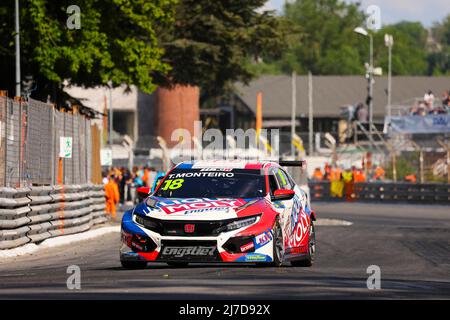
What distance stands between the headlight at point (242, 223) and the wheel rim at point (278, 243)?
356 mm

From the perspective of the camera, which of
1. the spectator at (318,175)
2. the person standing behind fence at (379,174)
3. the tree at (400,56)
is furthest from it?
the tree at (400,56)

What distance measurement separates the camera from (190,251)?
50.0 ft

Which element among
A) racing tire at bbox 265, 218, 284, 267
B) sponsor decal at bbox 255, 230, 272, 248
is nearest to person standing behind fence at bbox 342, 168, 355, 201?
racing tire at bbox 265, 218, 284, 267

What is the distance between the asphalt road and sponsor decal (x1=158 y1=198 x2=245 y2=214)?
0.74 meters

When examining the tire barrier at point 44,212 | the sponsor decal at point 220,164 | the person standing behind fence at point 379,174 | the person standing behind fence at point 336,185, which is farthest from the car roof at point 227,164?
the person standing behind fence at point 379,174

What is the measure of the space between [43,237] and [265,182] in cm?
766

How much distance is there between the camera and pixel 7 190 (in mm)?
20750

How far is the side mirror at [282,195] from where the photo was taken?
1625 centimetres

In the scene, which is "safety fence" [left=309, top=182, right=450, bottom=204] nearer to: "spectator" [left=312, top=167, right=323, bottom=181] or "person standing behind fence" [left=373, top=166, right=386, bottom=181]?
"person standing behind fence" [left=373, top=166, right=386, bottom=181]

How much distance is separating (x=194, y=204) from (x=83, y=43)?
83.5 ft

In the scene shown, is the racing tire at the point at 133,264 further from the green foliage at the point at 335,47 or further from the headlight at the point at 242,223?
the green foliage at the point at 335,47
